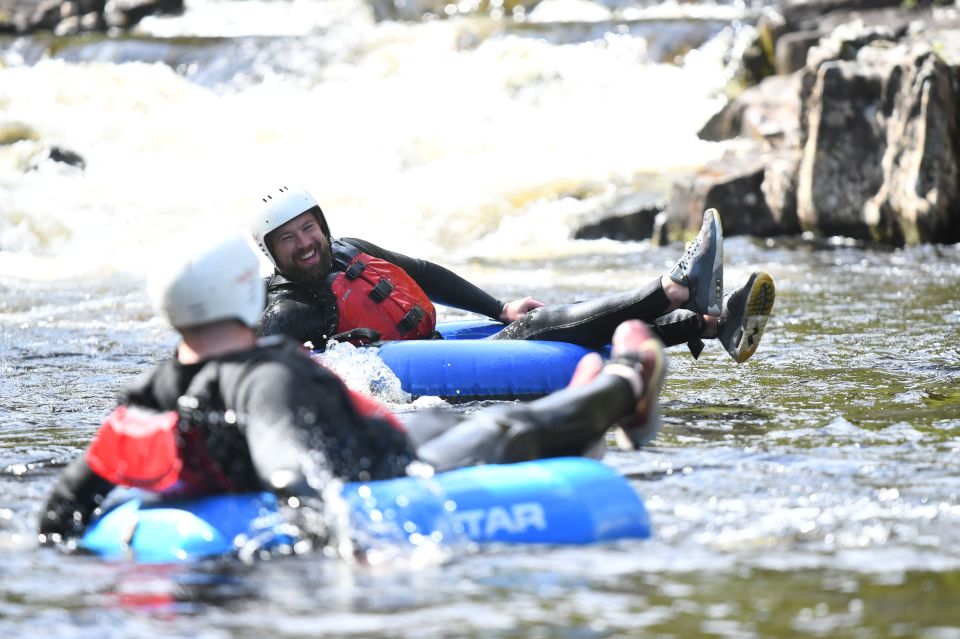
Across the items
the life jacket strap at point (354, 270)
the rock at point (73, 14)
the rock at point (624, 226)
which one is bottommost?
the rock at point (624, 226)

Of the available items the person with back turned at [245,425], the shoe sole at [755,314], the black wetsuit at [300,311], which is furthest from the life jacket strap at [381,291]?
the person with back turned at [245,425]

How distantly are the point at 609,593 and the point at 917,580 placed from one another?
77 cm

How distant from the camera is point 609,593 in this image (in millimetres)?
3693

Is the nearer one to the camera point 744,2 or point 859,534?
point 859,534

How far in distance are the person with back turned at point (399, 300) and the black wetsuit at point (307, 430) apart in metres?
2.07

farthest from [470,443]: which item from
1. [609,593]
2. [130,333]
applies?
[130,333]

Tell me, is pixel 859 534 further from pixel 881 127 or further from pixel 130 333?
pixel 881 127

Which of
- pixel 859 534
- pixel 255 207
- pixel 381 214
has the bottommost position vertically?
pixel 381 214

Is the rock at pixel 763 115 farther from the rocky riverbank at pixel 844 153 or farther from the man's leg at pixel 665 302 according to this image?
the man's leg at pixel 665 302

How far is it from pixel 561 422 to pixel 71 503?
4.79 ft

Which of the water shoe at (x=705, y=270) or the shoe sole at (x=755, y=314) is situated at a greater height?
the water shoe at (x=705, y=270)

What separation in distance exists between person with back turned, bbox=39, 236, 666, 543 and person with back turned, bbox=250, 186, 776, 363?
215 centimetres

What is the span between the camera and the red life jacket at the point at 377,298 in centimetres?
697

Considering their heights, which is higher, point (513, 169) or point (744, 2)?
point (744, 2)
